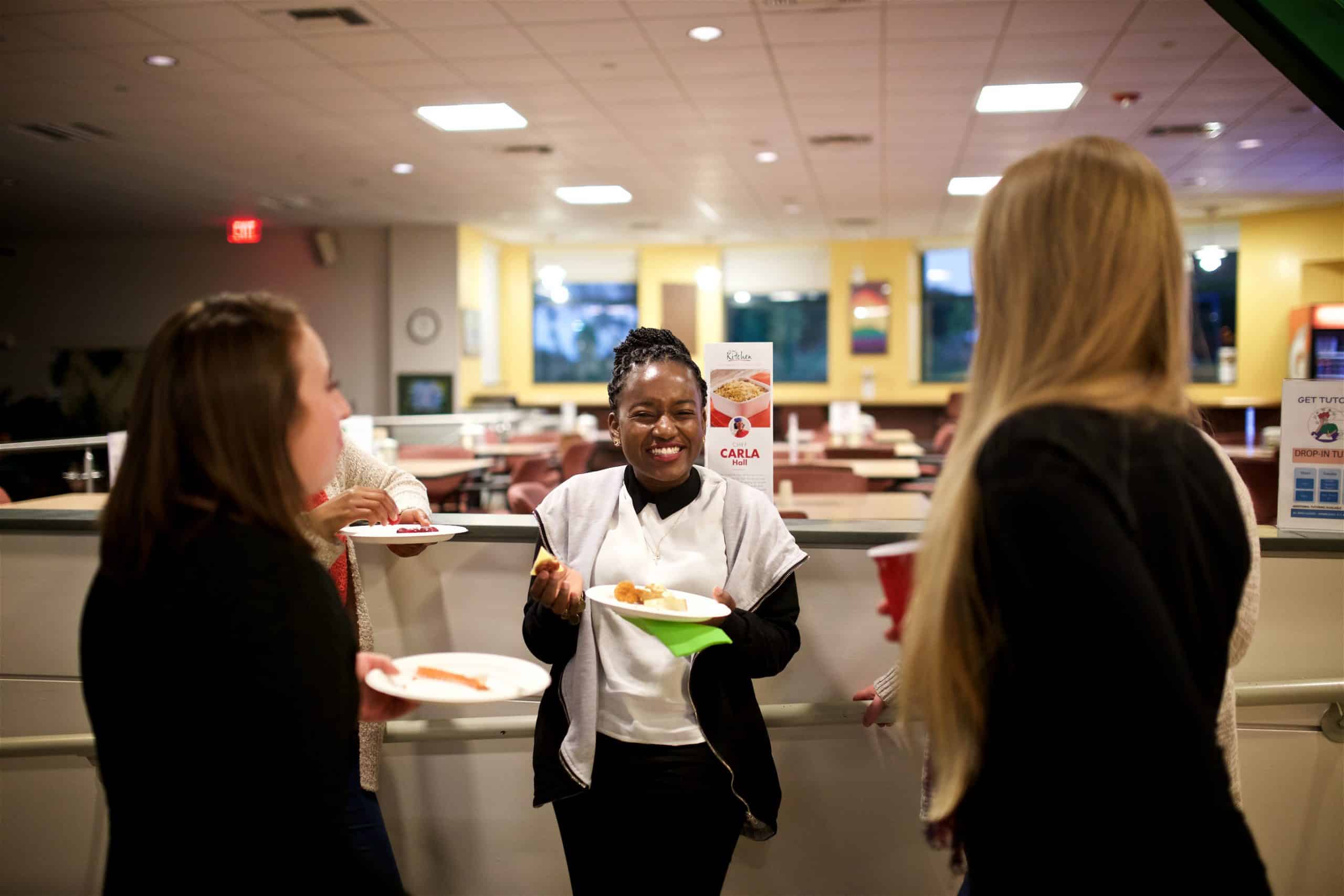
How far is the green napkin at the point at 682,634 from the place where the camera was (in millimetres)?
1539

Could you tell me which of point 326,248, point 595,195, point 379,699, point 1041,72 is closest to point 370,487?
point 379,699

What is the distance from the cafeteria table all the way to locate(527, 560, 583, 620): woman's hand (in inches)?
97.3

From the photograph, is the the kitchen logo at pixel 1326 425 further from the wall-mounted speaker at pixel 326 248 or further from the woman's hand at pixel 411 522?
the wall-mounted speaker at pixel 326 248

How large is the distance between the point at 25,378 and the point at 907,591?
52.7ft

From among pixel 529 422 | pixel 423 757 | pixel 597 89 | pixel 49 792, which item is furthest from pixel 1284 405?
pixel 529 422

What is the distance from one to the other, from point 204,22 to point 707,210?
6.93 m

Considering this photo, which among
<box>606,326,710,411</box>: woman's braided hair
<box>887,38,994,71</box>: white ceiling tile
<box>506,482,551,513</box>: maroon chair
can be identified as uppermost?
<box>887,38,994,71</box>: white ceiling tile

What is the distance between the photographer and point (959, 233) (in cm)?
1416

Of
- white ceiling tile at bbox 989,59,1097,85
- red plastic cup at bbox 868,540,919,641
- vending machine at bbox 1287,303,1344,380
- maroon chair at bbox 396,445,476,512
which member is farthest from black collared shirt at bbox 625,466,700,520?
vending machine at bbox 1287,303,1344,380

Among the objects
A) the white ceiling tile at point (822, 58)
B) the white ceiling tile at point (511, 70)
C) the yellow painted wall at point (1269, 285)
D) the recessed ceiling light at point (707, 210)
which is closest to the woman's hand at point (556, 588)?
the white ceiling tile at point (822, 58)

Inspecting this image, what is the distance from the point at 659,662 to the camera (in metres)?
1.89

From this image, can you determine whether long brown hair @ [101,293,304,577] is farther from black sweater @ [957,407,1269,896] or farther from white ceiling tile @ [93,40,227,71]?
white ceiling tile @ [93,40,227,71]

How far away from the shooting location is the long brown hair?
3.61 ft

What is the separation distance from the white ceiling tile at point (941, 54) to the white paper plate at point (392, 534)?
503 centimetres
